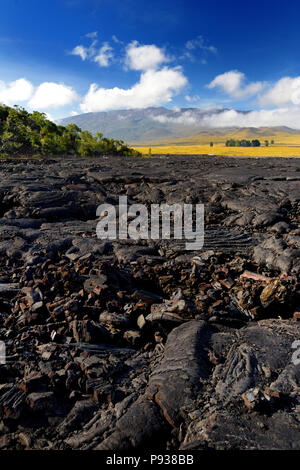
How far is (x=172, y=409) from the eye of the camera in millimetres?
3092

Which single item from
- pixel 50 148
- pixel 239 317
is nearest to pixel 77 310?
pixel 239 317

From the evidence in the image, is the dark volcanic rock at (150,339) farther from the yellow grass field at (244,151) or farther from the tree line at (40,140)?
the yellow grass field at (244,151)

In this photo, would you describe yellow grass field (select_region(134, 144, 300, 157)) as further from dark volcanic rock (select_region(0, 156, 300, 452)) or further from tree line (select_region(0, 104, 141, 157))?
dark volcanic rock (select_region(0, 156, 300, 452))

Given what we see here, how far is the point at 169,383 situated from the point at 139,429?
62 cm

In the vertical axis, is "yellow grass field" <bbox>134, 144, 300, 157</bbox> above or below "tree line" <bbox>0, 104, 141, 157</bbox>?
above

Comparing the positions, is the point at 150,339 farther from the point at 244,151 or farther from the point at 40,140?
the point at 244,151

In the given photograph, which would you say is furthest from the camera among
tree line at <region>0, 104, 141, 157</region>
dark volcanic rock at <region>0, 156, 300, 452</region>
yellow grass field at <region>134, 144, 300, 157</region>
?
yellow grass field at <region>134, 144, 300, 157</region>

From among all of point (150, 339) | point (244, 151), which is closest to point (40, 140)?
point (150, 339)

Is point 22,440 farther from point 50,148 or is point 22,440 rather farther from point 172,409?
point 50,148

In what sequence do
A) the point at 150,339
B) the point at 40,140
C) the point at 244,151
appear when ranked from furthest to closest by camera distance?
the point at 244,151, the point at 40,140, the point at 150,339

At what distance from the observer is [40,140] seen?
3875 centimetres

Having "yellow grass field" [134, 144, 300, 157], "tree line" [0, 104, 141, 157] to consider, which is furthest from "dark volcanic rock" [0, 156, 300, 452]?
"yellow grass field" [134, 144, 300, 157]

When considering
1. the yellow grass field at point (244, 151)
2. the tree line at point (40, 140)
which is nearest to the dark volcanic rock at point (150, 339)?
the tree line at point (40, 140)

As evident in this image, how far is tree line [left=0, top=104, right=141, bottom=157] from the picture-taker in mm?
37875
